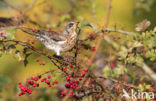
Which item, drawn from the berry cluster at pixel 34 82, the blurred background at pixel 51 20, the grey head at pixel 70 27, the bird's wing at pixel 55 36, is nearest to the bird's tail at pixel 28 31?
the blurred background at pixel 51 20

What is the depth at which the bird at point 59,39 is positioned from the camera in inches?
A: 75.4

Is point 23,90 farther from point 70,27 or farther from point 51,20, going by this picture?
point 51,20

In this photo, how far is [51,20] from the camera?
13.2 ft

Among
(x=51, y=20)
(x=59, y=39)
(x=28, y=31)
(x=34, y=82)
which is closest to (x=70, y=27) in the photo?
(x=59, y=39)

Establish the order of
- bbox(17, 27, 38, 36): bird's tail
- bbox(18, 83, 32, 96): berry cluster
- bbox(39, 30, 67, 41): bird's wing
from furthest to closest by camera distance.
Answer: bbox(39, 30, 67, 41): bird's wing, bbox(17, 27, 38, 36): bird's tail, bbox(18, 83, 32, 96): berry cluster

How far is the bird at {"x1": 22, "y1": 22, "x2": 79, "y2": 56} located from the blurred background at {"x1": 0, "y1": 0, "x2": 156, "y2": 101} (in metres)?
0.09

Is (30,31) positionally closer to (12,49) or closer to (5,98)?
(12,49)

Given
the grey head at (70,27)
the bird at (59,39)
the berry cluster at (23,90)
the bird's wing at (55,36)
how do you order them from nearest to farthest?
the berry cluster at (23,90) → the bird at (59,39) → the bird's wing at (55,36) → the grey head at (70,27)

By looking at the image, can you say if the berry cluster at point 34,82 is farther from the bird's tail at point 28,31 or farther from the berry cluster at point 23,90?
the bird's tail at point 28,31

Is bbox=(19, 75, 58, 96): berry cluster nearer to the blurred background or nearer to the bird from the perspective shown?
the blurred background

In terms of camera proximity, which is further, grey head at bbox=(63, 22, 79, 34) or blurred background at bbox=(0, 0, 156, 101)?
grey head at bbox=(63, 22, 79, 34)

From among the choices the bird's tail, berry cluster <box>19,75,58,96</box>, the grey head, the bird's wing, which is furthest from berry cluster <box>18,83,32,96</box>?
the grey head

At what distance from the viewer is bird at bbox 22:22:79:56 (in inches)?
75.4

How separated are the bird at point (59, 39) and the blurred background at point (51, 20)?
0.09 metres
